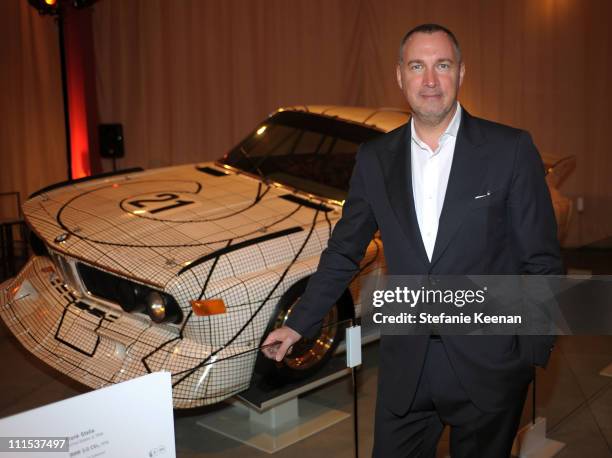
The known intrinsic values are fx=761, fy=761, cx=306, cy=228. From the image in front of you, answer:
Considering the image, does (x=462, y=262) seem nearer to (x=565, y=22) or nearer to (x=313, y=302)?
(x=313, y=302)

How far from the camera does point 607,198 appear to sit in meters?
7.59

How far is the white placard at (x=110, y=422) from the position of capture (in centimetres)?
151

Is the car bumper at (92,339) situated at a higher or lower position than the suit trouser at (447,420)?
lower

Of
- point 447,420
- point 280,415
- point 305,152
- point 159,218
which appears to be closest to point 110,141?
point 305,152

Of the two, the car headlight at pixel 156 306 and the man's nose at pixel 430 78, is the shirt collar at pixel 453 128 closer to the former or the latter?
the man's nose at pixel 430 78

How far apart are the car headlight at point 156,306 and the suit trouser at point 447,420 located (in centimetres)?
143

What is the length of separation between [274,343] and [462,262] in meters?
0.59

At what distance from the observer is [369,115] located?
4758mm

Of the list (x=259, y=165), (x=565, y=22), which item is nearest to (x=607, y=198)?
(x=565, y=22)

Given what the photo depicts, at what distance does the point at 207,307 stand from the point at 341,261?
116 centimetres

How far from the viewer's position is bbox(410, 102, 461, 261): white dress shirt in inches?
80.3

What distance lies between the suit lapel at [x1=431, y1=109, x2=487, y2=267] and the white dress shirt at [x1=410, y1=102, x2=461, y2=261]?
0.14 ft

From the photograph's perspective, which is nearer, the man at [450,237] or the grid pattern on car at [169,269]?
the man at [450,237]

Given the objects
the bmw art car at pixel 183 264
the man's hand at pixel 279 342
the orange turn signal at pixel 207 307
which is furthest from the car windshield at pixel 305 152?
the man's hand at pixel 279 342
